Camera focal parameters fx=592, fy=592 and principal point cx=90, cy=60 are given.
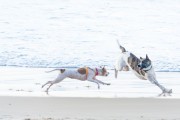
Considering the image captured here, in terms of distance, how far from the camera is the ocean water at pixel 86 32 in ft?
43.9

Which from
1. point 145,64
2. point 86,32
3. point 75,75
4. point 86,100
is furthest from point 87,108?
point 86,32

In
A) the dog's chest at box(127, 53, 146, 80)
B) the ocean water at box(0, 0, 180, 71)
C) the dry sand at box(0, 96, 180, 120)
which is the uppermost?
the ocean water at box(0, 0, 180, 71)

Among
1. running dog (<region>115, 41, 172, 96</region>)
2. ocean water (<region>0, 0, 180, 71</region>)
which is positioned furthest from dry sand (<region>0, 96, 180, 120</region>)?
ocean water (<region>0, 0, 180, 71</region>)

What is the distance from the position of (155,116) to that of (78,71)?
2.75 meters

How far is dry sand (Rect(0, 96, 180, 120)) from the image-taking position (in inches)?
255

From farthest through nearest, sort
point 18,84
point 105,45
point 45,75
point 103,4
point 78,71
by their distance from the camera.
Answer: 1. point 103,4
2. point 105,45
3. point 45,75
4. point 18,84
5. point 78,71

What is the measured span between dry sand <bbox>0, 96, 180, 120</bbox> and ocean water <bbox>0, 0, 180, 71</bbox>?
4.59m

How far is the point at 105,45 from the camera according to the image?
15.1 metres

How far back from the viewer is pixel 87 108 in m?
7.12

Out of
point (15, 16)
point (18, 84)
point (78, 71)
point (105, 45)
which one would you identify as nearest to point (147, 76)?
point (78, 71)

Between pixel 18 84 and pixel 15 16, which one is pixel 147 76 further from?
pixel 15 16

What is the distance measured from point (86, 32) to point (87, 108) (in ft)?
31.8

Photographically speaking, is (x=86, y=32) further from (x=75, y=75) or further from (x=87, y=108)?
(x=87, y=108)

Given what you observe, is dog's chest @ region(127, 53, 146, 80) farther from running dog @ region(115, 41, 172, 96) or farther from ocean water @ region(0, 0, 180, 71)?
ocean water @ region(0, 0, 180, 71)
